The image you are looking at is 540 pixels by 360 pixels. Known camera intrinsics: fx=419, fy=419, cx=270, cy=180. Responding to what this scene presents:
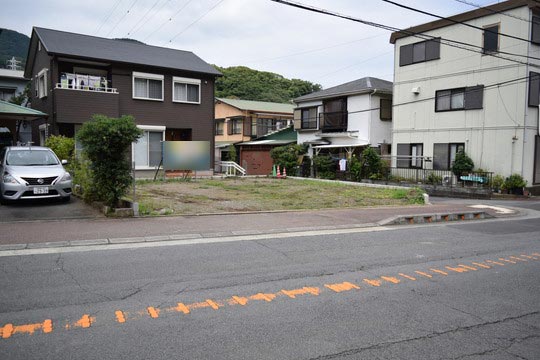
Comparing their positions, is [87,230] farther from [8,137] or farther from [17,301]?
[8,137]

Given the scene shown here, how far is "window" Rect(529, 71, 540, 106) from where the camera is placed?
21.2 meters

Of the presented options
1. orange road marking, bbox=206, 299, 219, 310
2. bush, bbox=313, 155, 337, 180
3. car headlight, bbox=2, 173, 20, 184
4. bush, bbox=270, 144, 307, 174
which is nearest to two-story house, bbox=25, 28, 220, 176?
bush, bbox=270, 144, 307, 174

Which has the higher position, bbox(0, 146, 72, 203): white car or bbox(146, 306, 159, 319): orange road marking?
bbox(0, 146, 72, 203): white car

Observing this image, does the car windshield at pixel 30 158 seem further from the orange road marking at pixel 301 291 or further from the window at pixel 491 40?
the window at pixel 491 40

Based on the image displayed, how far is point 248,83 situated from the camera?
2124 inches

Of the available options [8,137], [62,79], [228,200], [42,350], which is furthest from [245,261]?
[8,137]

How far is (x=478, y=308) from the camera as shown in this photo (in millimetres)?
4922

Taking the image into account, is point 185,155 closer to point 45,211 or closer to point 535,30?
→ point 45,211

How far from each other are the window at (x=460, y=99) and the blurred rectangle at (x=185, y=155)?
14.0 metres

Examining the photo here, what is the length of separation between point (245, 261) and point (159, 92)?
1951cm

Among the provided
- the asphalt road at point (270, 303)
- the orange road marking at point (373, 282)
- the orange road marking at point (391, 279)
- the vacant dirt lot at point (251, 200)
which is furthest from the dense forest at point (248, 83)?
the orange road marking at point (373, 282)

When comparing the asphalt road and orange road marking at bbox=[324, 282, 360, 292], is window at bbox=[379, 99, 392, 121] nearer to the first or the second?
the asphalt road

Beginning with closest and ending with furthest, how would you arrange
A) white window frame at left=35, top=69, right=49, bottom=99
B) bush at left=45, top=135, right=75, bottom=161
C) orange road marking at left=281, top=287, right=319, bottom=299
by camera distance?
orange road marking at left=281, top=287, right=319, bottom=299 → bush at left=45, top=135, right=75, bottom=161 → white window frame at left=35, top=69, right=49, bottom=99

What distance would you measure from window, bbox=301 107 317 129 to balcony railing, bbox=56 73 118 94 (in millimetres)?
15947
